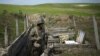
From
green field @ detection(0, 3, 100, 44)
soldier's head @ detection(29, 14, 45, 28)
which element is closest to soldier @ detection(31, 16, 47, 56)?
soldier's head @ detection(29, 14, 45, 28)

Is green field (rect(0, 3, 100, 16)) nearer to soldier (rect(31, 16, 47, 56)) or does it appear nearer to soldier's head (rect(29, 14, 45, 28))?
soldier's head (rect(29, 14, 45, 28))

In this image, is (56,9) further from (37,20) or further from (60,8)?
(37,20)

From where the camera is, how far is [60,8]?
10.8 ft

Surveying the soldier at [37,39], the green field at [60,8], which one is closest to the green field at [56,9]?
the green field at [60,8]

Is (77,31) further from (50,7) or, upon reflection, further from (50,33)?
(50,7)

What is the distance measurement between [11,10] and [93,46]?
3.52 ft

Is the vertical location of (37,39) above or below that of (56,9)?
below

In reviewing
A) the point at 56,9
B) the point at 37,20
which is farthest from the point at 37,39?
the point at 56,9

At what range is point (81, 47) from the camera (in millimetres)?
3369

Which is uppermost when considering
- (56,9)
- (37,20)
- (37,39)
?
(56,9)

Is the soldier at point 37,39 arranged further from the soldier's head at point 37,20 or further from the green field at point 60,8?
the green field at point 60,8

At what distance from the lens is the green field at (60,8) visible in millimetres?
3207

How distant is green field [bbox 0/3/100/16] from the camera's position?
321cm

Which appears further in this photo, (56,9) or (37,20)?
(56,9)
